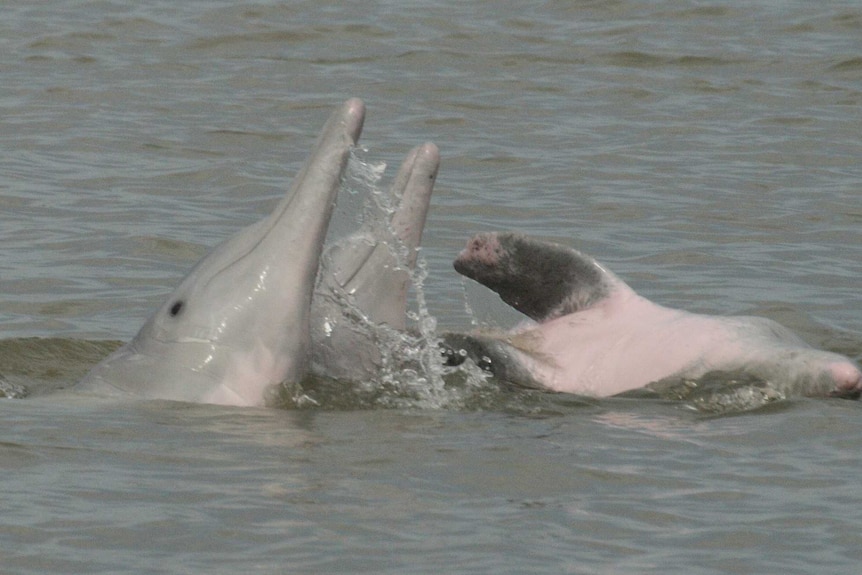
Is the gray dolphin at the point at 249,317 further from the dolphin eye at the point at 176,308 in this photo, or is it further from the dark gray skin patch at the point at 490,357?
the dark gray skin patch at the point at 490,357

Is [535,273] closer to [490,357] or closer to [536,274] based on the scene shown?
[536,274]

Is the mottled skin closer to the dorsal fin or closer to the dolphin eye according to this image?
the dorsal fin

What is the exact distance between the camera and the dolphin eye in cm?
902

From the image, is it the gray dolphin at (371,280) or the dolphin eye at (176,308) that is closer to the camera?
the dolphin eye at (176,308)

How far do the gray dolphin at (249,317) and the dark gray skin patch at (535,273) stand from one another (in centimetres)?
129

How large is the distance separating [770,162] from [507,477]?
397 inches

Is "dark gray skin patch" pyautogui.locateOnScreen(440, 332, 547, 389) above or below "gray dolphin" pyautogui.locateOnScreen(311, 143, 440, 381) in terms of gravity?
below

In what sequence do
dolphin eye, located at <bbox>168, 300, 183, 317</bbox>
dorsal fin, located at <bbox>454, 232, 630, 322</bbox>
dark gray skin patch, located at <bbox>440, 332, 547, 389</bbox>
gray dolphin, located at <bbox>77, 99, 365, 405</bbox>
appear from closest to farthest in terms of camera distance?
gray dolphin, located at <bbox>77, 99, 365, 405</bbox>
dolphin eye, located at <bbox>168, 300, 183, 317</bbox>
dark gray skin patch, located at <bbox>440, 332, 547, 389</bbox>
dorsal fin, located at <bbox>454, 232, 630, 322</bbox>

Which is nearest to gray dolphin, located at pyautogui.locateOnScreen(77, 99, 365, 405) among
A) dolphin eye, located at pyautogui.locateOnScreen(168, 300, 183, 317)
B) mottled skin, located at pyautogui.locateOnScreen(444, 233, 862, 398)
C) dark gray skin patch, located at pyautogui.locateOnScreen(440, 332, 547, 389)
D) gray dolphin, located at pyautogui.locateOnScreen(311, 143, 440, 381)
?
dolphin eye, located at pyautogui.locateOnScreen(168, 300, 183, 317)

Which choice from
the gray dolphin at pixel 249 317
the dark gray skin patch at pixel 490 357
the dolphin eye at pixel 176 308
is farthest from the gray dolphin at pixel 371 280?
the dolphin eye at pixel 176 308

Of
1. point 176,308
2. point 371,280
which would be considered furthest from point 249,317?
point 371,280

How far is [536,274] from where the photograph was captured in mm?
10016

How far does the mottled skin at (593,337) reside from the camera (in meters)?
9.60

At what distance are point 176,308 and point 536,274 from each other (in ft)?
6.76
